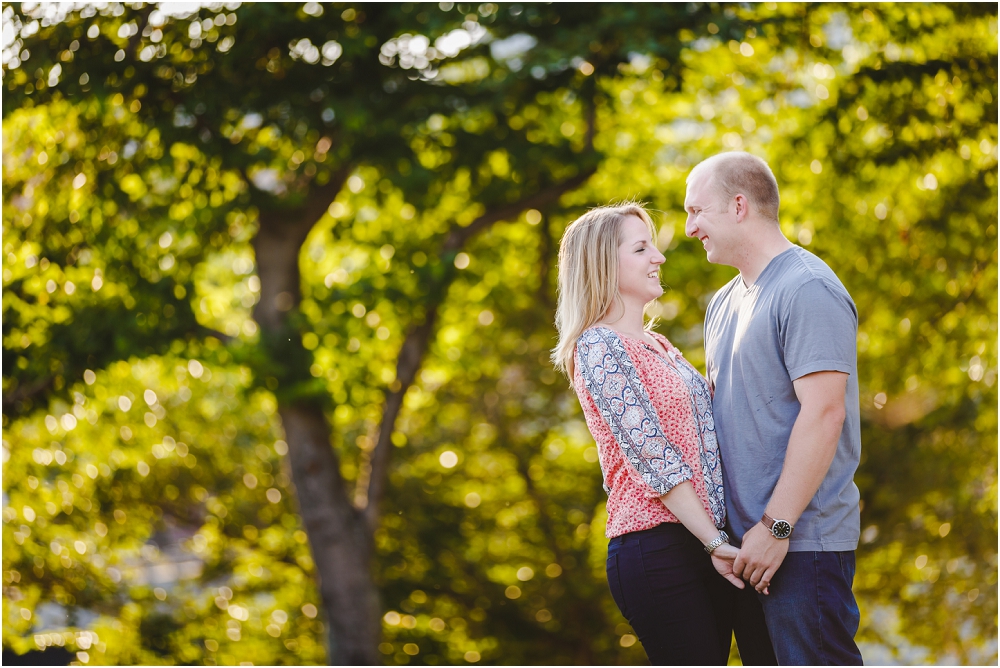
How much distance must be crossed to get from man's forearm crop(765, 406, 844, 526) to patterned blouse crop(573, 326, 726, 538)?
0.21m

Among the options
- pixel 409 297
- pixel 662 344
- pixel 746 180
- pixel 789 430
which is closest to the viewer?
pixel 789 430

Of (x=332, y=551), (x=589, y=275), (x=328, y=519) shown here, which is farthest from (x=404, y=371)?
(x=589, y=275)

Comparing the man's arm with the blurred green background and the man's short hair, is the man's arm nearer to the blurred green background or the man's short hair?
the man's short hair

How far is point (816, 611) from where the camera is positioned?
7.08ft

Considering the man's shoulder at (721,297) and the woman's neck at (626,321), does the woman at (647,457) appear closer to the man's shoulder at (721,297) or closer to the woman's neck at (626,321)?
the woman's neck at (626,321)

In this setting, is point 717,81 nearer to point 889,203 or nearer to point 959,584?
point 889,203

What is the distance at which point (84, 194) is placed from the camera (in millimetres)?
6406

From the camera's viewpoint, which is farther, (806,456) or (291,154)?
(291,154)

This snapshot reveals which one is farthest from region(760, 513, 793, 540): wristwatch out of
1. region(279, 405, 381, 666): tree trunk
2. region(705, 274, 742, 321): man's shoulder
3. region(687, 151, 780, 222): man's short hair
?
region(279, 405, 381, 666): tree trunk

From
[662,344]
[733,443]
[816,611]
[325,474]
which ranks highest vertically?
[662,344]

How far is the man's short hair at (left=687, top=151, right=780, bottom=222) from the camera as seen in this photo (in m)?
2.35

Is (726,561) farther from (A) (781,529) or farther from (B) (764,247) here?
(B) (764,247)

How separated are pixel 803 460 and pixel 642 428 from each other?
0.39 metres

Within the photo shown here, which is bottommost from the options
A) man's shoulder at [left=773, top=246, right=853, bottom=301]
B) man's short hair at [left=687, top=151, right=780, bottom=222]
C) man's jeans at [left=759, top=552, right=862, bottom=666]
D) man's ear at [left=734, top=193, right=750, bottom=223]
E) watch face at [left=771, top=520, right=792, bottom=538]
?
man's jeans at [left=759, top=552, right=862, bottom=666]
